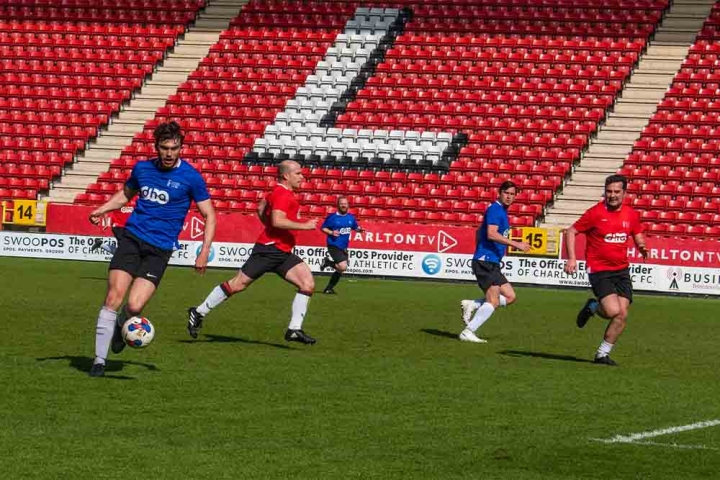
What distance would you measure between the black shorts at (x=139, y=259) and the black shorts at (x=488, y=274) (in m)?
6.26

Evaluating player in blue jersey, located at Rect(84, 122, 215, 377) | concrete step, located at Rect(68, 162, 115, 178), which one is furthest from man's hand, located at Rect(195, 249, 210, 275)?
concrete step, located at Rect(68, 162, 115, 178)

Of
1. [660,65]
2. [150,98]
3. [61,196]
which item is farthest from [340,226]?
[150,98]

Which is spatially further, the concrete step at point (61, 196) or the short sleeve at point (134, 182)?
the concrete step at point (61, 196)

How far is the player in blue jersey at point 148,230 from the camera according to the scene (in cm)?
Result: 1174

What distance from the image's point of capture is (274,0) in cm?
4506

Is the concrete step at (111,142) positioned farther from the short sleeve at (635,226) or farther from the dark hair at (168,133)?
the dark hair at (168,133)

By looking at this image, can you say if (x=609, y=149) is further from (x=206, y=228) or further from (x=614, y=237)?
(x=206, y=228)

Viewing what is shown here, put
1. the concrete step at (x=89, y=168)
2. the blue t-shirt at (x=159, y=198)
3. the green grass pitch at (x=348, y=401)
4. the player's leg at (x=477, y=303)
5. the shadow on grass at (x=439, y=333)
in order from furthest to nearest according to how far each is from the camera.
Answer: the concrete step at (x=89, y=168) → the shadow on grass at (x=439, y=333) → the player's leg at (x=477, y=303) → the blue t-shirt at (x=159, y=198) → the green grass pitch at (x=348, y=401)

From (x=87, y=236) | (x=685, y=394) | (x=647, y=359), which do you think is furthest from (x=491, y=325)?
(x=87, y=236)

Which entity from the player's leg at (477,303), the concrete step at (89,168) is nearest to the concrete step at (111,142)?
the concrete step at (89,168)

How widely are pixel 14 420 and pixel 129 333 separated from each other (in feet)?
8.25

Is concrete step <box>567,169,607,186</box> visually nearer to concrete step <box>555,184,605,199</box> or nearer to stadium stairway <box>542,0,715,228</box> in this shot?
stadium stairway <box>542,0,715,228</box>

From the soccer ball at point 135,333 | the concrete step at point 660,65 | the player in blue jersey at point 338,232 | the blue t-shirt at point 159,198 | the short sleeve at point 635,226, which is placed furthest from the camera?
the concrete step at point 660,65

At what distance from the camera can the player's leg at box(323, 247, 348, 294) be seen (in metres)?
25.9
